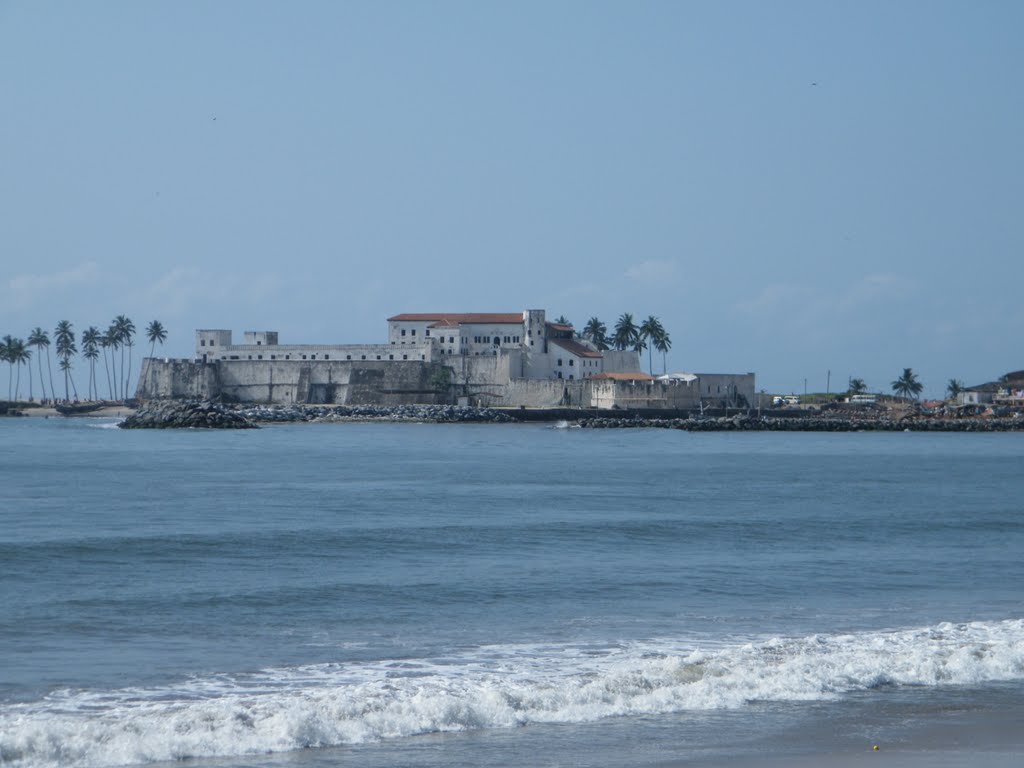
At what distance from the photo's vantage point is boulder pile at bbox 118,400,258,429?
7156cm

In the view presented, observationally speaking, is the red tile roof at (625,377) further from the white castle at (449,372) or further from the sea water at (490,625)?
the sea water at (490,625)

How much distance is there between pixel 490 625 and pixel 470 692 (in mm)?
3042

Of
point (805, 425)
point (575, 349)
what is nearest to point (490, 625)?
point (805, 425)

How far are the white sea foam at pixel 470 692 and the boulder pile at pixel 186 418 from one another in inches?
2463

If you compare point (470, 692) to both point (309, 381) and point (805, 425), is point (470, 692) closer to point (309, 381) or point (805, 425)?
point (805, 425)

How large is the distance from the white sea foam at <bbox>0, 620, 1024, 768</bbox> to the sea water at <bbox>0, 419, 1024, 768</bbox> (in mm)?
24

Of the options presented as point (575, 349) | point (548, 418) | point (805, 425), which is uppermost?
point (575, 349)

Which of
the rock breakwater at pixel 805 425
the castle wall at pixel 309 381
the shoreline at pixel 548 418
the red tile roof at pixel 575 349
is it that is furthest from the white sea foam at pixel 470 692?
the castle wall at pixel 309 381

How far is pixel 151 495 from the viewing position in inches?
1103

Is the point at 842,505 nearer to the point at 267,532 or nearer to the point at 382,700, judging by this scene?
the point at 267,532

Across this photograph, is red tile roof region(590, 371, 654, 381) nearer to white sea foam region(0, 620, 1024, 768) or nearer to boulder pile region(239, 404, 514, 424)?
boulder pile region(239, 404, 514, 424)

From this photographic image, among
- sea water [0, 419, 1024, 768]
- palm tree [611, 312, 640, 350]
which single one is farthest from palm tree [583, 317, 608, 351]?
sea water [0, 419, 1024, 768]

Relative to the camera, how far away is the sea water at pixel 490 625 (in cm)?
857

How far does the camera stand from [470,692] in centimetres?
942
